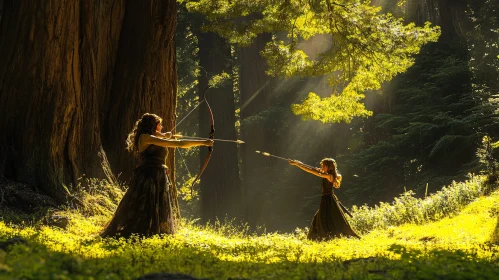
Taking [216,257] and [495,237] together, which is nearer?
[216,257]

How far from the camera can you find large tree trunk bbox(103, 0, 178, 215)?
11898mm

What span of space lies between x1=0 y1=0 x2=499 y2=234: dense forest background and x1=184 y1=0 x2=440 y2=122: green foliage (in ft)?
0.95

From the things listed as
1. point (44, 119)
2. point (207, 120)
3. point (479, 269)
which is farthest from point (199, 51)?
point (479, 269)

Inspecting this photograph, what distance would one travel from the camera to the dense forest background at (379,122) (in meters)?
22.5

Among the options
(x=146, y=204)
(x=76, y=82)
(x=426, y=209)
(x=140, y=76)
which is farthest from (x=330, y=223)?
(x=76, y=82)

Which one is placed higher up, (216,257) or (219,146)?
(219,146)

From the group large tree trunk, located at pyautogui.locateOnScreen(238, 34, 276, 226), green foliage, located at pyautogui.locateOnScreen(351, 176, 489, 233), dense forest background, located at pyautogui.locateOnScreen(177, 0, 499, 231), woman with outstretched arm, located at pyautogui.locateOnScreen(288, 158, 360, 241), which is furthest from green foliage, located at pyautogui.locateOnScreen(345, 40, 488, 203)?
woman with outstretched arm, located at pyautogui.locateOnScreen(288, 158, 360, 241)

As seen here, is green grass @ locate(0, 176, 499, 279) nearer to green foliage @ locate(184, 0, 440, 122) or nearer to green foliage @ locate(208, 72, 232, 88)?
green foliage @ locate(184, 0, 440, 122)

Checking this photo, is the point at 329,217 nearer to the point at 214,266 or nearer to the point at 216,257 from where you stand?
the point at 216,257

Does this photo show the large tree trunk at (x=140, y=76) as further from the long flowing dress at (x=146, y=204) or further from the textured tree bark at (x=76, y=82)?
the long flowing dress at (x=146, y=204)

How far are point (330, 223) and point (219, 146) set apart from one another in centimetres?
1532

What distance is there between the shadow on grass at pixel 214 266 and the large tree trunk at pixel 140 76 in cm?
465

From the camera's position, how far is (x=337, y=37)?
15.4 metres

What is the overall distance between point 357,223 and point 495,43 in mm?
10850
